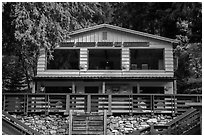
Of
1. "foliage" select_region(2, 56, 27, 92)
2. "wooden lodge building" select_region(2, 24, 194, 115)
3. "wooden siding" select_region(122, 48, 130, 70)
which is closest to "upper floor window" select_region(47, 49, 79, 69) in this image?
"wooden lodge building" select_region(2, 24, 194, 115)

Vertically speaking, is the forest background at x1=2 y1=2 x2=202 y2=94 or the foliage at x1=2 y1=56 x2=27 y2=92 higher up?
the forest background at x1=2 y1=2 x2=202 y2=94

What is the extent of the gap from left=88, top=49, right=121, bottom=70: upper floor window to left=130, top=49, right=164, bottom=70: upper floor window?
82 cm

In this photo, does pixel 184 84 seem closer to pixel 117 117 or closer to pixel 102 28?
pixel 102 28

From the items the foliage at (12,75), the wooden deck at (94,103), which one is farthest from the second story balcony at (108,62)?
the foliage at (12,75)

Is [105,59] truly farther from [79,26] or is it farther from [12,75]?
[12,75]

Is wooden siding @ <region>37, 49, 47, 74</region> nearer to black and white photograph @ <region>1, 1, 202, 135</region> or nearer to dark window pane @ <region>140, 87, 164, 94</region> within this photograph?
black and white photograph @ <region>1, 1, 202, 135</region>

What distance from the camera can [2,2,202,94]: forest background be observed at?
43.7 feet

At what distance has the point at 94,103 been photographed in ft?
46.4

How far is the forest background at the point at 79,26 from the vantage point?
1333cm

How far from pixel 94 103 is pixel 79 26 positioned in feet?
13.3

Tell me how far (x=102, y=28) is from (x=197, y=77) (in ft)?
27.2

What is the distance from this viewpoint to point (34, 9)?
13.2m

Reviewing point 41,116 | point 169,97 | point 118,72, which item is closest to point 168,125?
point 169,97

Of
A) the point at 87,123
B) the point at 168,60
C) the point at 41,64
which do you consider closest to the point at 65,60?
the point at 41,64
